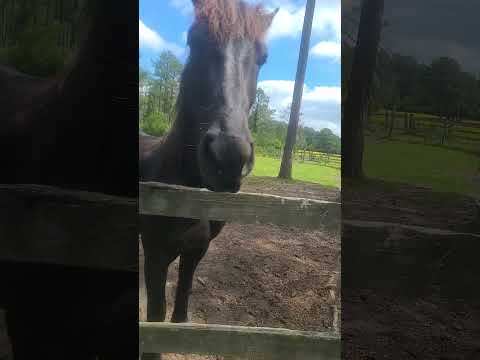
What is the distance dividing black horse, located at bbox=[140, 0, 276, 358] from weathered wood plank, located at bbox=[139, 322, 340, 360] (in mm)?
158

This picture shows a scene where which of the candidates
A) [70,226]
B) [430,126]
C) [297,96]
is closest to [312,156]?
[297,96]

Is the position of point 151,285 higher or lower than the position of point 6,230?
lower

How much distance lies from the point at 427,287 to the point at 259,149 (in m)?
1.20

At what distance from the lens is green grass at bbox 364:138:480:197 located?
2.39 meters

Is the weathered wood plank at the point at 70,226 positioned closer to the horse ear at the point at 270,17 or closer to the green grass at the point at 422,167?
the horse ear at the point at 270,17

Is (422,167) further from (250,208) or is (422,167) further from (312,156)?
(250,208)

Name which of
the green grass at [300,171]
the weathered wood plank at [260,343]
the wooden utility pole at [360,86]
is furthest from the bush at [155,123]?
the weathered wood plank at [260,343]

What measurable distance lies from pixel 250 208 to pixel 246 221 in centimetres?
8

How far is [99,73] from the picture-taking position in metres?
2.40

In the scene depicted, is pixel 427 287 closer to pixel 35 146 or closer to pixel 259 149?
pixel 259 149

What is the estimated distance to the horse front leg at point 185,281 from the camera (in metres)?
2.38

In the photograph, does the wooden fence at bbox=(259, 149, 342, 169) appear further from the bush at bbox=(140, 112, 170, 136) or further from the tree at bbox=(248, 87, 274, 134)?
the bush at bbox=(140, 112, 170, 136)

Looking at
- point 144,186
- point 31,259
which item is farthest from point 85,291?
point 144,186

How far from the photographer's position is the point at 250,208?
7.64ft
